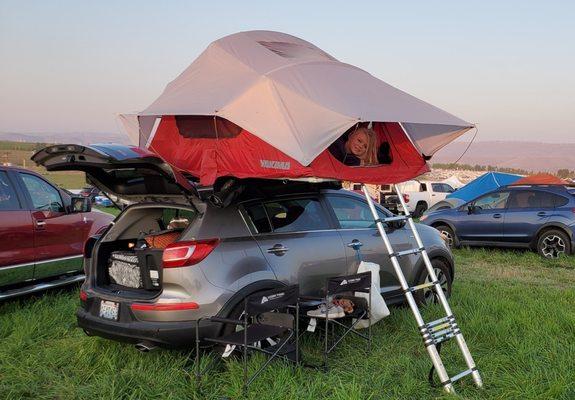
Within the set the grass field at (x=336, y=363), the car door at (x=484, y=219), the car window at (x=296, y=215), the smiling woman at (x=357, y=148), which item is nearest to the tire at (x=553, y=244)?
the car door at (x=484, y=219)

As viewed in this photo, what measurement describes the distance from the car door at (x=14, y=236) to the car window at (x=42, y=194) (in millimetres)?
211

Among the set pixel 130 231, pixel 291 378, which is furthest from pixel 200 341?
pixel 130 231

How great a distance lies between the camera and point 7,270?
21.0 feet

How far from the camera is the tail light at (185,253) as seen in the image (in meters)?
4.45

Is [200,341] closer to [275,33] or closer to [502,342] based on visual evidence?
[502,342]

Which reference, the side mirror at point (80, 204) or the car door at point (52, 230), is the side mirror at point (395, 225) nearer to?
the side mirror at point (80, 204)

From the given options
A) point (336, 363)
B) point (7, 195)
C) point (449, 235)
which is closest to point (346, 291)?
point (336, 363)

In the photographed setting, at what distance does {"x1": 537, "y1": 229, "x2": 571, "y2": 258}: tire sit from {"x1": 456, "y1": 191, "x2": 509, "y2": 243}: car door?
848 mm

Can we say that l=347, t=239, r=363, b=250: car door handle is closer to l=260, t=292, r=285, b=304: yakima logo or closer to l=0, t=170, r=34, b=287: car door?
l=260, t=292, r=285, b=304: yakima logo

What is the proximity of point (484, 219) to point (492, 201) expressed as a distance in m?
0.48

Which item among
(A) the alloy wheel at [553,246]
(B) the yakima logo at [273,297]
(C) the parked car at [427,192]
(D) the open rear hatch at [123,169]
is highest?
(D) the open rear hatch at [123,169]

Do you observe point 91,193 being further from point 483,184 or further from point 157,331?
point 483,184

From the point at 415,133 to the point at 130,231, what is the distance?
9.77ft

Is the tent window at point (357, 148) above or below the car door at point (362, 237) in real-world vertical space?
above
